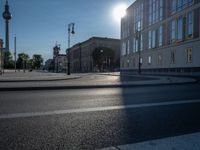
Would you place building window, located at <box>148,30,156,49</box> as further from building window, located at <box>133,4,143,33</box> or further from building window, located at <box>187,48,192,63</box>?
building window, located at <box>187,48,192,63</box>

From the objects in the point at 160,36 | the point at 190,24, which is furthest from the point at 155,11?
the point at 190,24

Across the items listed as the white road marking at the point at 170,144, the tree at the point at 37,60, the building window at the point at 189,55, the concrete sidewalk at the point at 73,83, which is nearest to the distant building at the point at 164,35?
the building window at the point at 189,55

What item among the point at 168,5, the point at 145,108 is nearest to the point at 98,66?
the point at 168,5

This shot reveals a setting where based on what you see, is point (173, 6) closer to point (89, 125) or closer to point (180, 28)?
point (180, 28)

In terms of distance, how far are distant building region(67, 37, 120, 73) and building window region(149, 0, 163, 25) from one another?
49039 millimetres

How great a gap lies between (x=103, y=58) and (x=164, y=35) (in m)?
57.9

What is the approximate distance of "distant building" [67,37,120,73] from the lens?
109812 mm

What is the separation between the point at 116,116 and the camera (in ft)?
24.1

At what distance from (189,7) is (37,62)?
163 meters

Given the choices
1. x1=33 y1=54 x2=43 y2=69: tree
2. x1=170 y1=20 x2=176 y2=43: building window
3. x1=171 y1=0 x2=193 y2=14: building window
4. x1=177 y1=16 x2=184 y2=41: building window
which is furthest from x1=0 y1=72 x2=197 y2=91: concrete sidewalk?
x1=33 y1=54 x2=43 y2=69: tree

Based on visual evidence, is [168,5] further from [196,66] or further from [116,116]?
[116,116]

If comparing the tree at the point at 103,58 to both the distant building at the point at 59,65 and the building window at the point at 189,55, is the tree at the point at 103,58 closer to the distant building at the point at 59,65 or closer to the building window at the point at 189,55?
the distant building at the point at 59,65

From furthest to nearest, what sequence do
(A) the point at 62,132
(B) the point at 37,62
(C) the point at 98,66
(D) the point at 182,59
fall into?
(B) the point at 37,62, (C) the point at 98,66, (D) the point at 182,59, (A) the point at 62,132

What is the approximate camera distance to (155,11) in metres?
54.9
